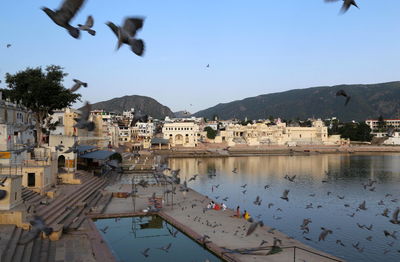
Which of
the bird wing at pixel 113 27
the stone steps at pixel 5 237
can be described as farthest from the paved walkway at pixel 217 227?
the bird wing at pixel 113 27

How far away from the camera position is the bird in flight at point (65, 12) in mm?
3865

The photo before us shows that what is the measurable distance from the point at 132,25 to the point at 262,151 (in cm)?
7583

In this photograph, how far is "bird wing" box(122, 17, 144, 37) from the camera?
4262 mm

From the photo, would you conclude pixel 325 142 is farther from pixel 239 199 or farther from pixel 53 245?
pixel 53 245

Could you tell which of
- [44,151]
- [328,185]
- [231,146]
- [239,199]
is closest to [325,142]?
[231,146]

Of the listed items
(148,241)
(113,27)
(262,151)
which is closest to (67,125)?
(148,241)

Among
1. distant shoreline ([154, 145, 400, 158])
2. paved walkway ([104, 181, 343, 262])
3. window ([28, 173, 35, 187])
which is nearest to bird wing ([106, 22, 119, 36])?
paved walkway ([104, 181, 343, 262])

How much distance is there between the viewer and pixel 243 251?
43.5 feet

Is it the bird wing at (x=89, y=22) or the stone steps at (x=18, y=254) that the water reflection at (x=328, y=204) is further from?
the bird wing at (x=89, y=22)

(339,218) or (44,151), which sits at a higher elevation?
(44,151)

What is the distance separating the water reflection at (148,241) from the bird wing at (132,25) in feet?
34.0

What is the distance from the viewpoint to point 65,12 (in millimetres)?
3939

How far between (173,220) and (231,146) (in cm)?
6789

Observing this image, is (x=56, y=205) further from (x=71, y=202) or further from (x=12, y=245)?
(x=12, y=245)
